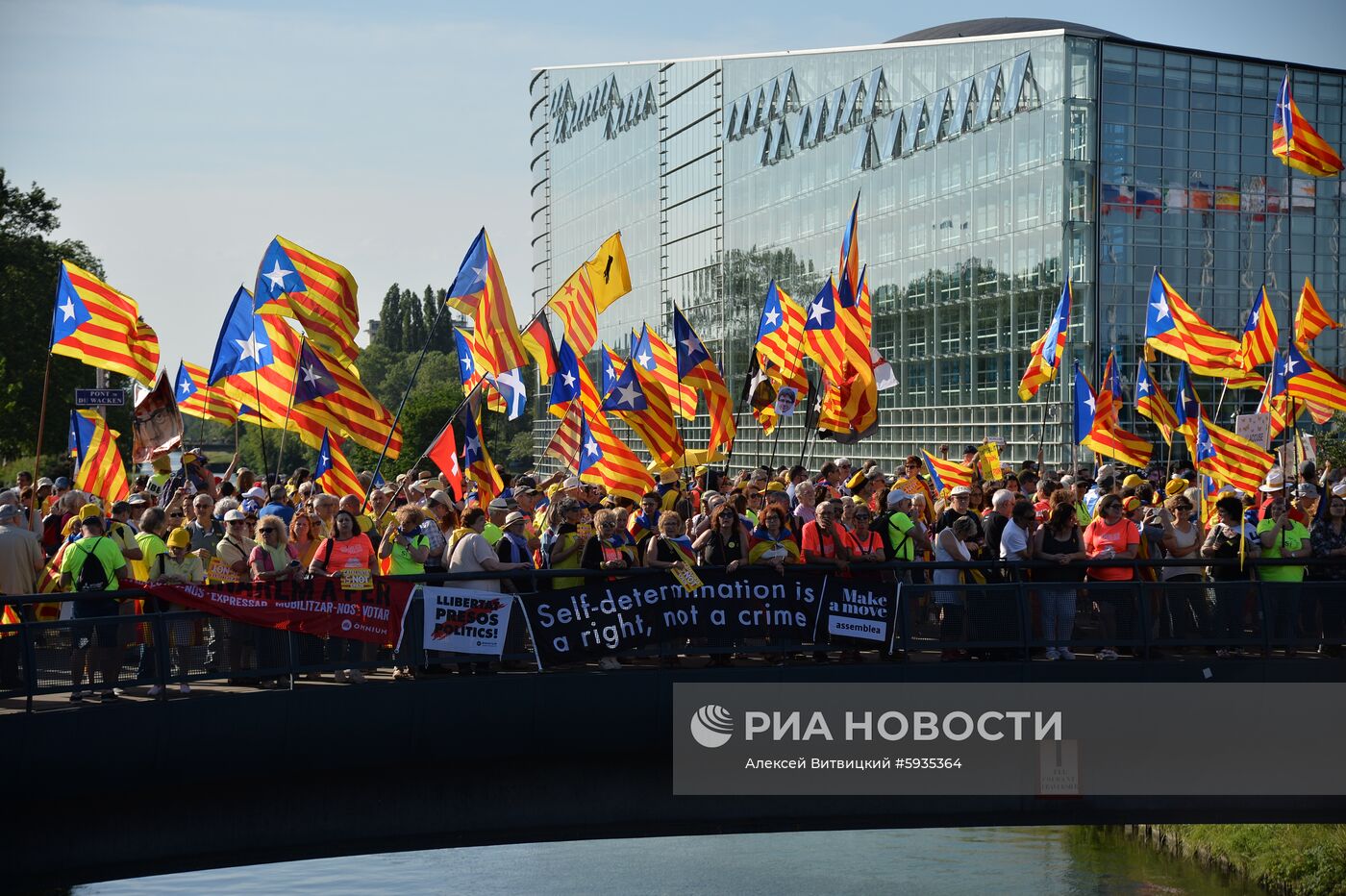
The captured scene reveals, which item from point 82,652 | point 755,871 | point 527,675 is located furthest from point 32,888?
point 755,871

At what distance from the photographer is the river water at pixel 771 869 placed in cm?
2828

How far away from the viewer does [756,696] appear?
1388 cm

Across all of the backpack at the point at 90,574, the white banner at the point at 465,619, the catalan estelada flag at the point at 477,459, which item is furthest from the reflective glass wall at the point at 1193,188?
the backpack at the point at 90,574

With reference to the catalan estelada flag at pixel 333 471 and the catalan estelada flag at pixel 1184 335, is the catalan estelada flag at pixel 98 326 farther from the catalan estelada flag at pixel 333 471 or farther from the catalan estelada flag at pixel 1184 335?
the catalan estelada flag at pixel 1184 335

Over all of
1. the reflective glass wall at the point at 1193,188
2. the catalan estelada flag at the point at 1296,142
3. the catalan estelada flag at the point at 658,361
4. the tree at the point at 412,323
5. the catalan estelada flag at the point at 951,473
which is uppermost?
the tree at the point at 412,323

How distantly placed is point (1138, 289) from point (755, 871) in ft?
67.6

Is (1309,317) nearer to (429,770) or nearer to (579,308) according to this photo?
(579,308)

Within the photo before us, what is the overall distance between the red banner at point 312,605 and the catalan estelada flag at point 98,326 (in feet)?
20.2

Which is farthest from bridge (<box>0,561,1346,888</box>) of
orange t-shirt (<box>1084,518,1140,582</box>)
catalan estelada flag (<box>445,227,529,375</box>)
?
catalan estelada flag (<box>445,227,529,375</box>)

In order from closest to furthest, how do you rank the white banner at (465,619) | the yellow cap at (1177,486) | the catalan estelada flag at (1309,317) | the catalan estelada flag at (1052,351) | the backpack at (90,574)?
1. the backpack at (90,574)
2. the white banner at (465,619)
3. the yellow cap at (1177,486)
4. the catalan estelada flag at (1309,317)
5. the catalan estelada flag at (1052,351)

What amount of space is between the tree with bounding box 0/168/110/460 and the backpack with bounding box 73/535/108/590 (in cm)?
5343

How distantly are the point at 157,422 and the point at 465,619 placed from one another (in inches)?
280

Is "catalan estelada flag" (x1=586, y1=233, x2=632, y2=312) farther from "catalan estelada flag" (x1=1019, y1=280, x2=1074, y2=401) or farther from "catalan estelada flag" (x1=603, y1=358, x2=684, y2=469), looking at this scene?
"catalan estelada flag" (x1=1019, y1=280, x2=1074, y2=401)

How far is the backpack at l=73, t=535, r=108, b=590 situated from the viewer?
12.4 m
